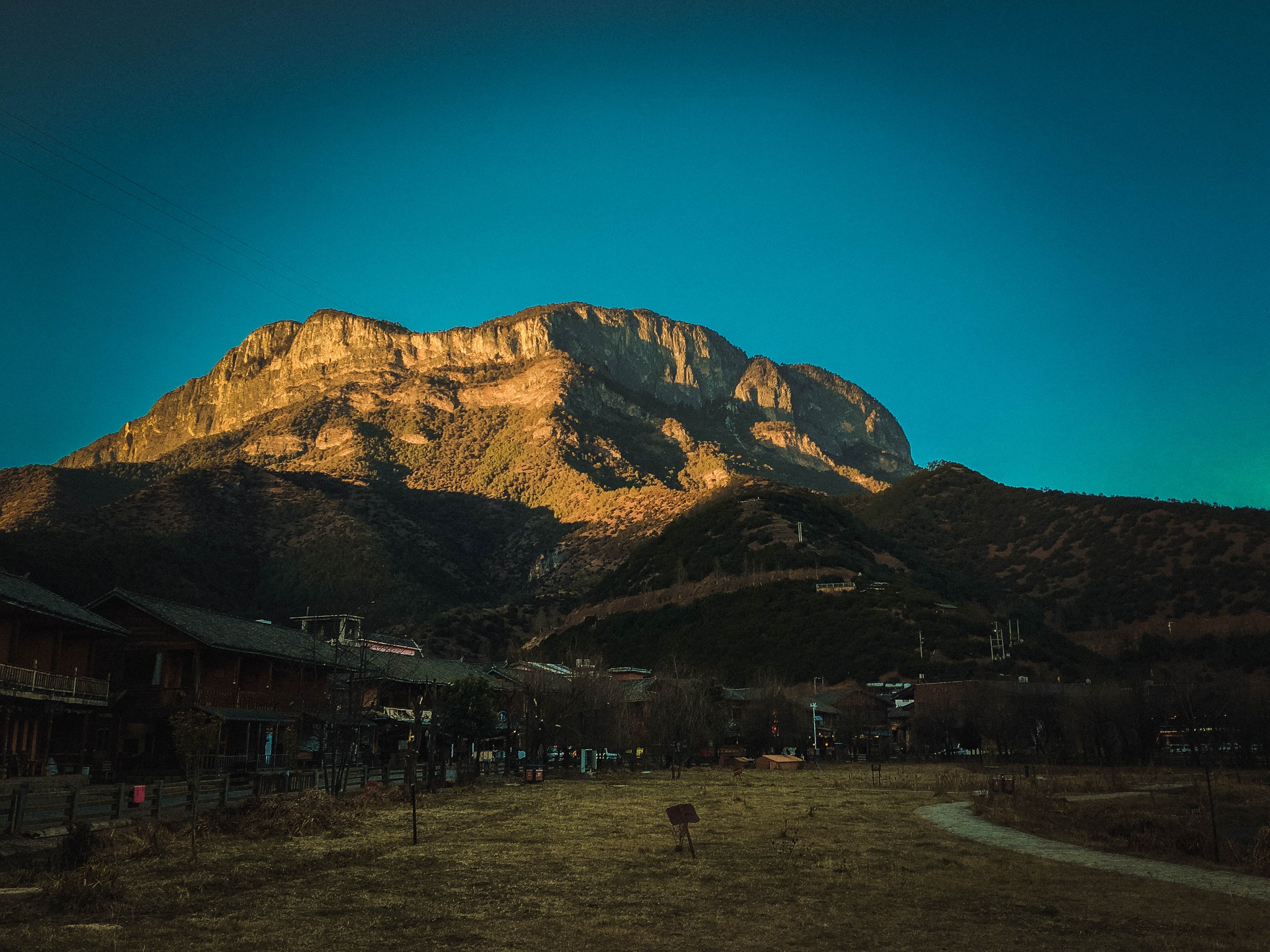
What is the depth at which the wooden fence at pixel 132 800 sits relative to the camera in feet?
65.5

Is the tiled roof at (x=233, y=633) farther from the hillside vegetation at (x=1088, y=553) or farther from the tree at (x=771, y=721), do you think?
the hillside vegetation at (x=1088, y=553)

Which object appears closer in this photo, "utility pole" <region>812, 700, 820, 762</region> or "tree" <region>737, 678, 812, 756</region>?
"utility pole" <region>812, 700, 820, 762</region>

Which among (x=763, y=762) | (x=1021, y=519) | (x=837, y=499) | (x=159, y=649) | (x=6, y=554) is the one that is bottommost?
(x=763, y=762)

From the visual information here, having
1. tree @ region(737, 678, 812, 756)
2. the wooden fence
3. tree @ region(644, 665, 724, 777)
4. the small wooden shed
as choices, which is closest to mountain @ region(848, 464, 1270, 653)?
tree @ region(737, 678, 812, 756)

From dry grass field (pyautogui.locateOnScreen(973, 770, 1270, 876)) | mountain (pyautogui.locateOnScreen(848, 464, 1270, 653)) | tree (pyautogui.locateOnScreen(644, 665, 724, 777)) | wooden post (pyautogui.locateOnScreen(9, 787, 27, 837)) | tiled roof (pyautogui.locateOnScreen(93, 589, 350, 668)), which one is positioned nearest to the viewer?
wooden post (pyautogui.locateOnScreen(9, 787, 27, 837))

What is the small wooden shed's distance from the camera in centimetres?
6309

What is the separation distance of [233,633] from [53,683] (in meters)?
11.0

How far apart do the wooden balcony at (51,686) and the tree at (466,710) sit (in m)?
18.5

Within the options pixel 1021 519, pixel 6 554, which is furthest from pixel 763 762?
pixel 1021 519

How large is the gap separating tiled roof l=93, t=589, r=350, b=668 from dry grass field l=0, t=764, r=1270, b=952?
18.7 m

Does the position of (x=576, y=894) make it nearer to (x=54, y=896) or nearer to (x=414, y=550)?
(x=54, y=896)

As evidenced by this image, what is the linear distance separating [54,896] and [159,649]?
30993 millimetres

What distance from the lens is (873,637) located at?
98.6 metres

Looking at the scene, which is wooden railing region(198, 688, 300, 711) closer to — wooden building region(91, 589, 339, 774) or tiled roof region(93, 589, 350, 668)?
wooden building region(91, 589, 339, 774)
